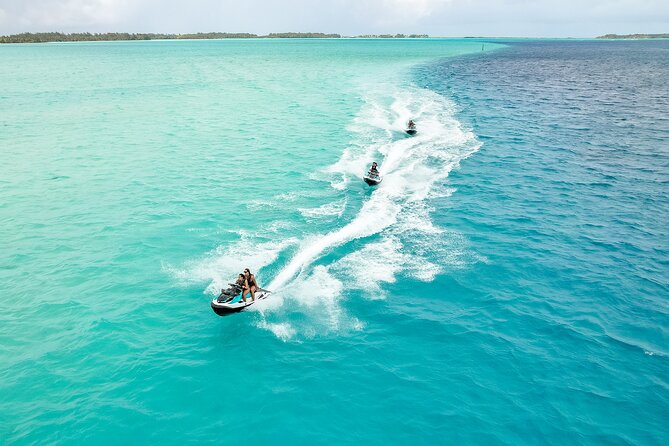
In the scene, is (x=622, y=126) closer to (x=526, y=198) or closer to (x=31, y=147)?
(x=526, y=198)

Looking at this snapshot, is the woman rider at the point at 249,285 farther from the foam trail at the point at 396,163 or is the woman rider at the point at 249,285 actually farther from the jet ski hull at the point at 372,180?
the jet ski hull at the point at 372,180

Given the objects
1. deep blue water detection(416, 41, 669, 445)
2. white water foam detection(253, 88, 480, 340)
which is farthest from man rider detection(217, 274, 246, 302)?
deep blue water detection(416, 41, 669, 445)

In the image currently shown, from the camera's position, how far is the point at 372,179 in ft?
123

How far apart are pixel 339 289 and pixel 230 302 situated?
6.06 m

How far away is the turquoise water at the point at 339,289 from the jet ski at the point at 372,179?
3.85ft

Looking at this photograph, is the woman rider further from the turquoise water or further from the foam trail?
the foam trail

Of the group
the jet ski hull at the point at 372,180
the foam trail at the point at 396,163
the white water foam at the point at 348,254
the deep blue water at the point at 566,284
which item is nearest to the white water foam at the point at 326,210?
the white water foam at the point at 348,254

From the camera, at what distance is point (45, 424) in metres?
16.6

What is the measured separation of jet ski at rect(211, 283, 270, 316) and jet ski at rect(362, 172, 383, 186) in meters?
18.4

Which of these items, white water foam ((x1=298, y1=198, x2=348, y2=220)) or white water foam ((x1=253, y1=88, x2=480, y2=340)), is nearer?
white water foam ((x1=253, y1=88, x2=480, y2=340))

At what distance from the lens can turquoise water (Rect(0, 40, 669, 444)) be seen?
55.8ft

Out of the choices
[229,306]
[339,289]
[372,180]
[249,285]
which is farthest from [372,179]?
[229,306]

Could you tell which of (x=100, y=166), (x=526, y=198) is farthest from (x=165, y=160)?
(x=526, y=198)

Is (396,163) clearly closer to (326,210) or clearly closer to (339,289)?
(326,210)
